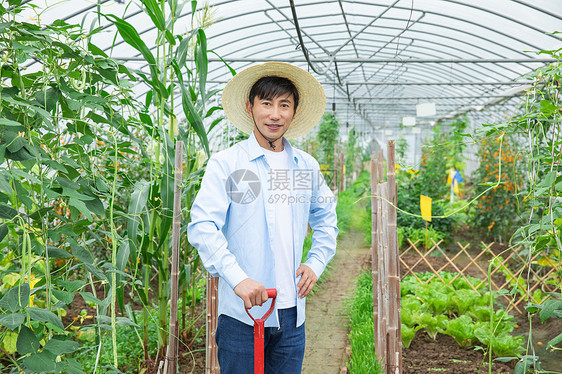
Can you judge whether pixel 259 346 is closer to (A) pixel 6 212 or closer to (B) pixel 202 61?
(A) pixel 6 212

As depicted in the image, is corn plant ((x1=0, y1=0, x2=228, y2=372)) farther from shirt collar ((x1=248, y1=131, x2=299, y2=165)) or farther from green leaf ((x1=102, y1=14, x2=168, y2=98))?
shirt collar ((x1=248, y1=131, x2=299, y2=165))

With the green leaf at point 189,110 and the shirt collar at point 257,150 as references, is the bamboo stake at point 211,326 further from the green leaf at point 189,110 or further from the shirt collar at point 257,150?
the shirt collar at point 257,150

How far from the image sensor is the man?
151 centimetres

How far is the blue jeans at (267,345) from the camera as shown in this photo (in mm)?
1526

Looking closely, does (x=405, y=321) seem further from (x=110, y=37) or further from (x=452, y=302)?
(x=110, y=37)

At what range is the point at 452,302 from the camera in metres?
3.45

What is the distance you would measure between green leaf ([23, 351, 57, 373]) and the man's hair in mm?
992

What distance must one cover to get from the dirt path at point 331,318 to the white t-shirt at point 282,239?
54.3 inches

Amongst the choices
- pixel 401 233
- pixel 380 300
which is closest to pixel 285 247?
pixel 380 300

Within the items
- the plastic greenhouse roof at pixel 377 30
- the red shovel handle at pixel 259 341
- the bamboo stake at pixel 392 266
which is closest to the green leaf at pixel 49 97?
the red shovel handle at pixel 259 341

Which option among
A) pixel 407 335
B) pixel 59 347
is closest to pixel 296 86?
pixel 59 347

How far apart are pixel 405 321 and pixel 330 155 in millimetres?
8150

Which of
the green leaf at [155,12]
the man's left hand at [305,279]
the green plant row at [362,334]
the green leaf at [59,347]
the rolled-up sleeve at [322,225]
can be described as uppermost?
the green leaf at [155,12]

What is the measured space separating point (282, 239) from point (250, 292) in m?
0.29
